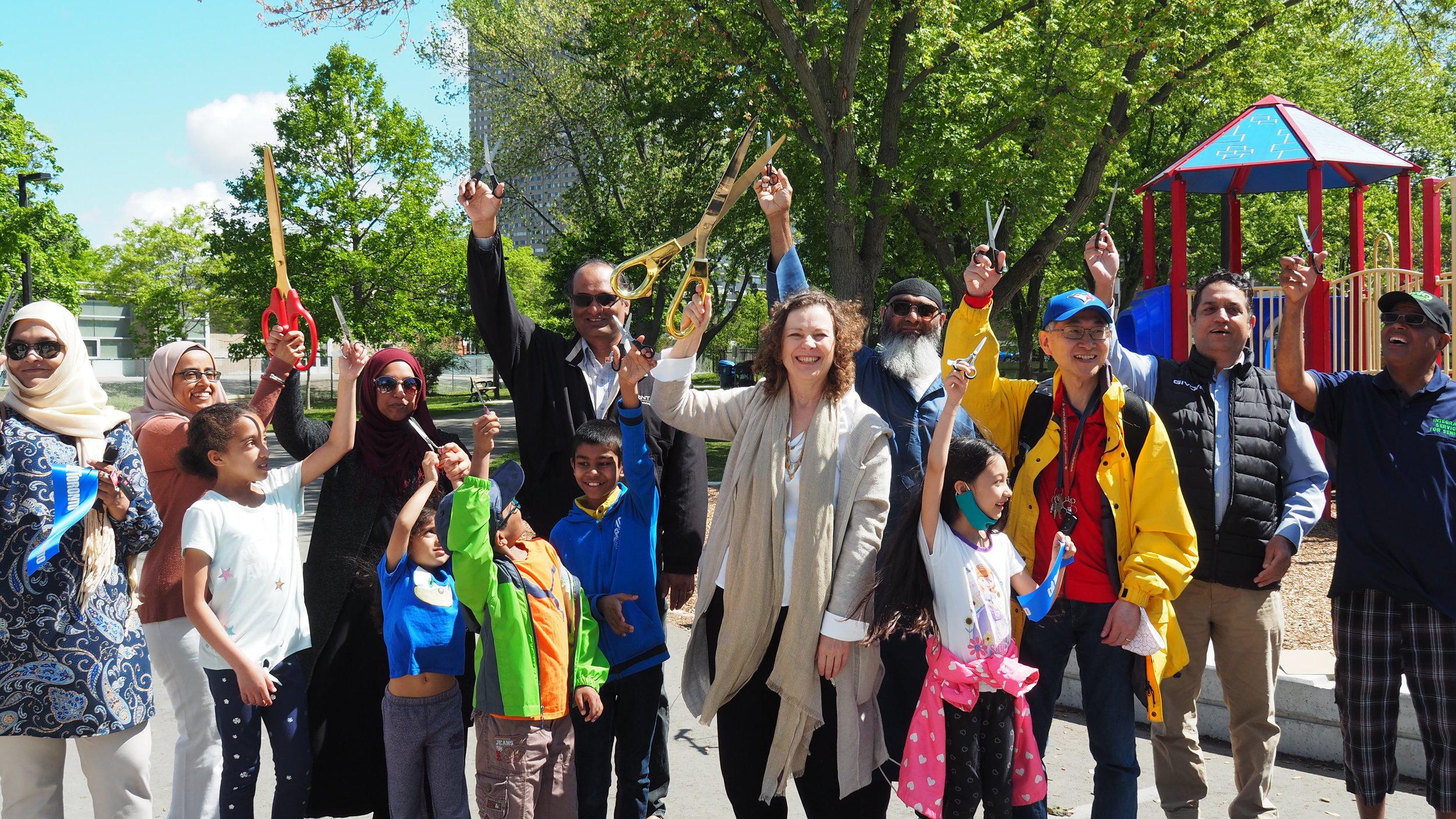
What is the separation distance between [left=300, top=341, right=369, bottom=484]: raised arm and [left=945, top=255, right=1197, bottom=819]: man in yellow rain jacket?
2.08 metres

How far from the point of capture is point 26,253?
22172mm

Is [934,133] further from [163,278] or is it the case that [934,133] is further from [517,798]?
[163,278]

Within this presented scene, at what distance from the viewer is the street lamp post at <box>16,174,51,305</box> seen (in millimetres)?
21453

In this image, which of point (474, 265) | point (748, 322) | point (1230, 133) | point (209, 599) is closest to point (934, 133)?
point (1230, 133)

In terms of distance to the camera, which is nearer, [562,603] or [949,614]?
[949,614]

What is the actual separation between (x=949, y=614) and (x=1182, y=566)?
0.74m

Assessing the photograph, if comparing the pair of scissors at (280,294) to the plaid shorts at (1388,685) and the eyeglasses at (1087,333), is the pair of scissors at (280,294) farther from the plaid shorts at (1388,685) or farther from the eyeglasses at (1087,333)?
the plaid shorts at (1388,685)

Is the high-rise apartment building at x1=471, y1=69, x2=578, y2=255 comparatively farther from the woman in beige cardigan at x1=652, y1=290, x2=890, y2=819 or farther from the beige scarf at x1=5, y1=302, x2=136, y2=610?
the woman in beige cardigan at x1=652, y1=290, x2=890, y2=819

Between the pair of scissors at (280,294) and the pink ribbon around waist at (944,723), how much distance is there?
243 cm

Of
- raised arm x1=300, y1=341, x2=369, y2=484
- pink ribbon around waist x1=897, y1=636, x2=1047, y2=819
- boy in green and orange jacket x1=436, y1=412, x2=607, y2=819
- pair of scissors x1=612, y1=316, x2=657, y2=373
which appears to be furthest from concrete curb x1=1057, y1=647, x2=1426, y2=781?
raised arm x1=300, y1=341, x2=369, y2=484

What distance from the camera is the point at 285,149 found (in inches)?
1043

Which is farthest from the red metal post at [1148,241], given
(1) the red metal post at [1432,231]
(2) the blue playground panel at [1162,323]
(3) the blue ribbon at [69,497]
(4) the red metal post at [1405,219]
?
(3) the blue ribbon at [69,497]

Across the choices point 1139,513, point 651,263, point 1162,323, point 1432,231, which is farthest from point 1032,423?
point 1162,323

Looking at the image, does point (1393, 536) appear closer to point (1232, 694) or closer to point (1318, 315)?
point (1232, 694)
